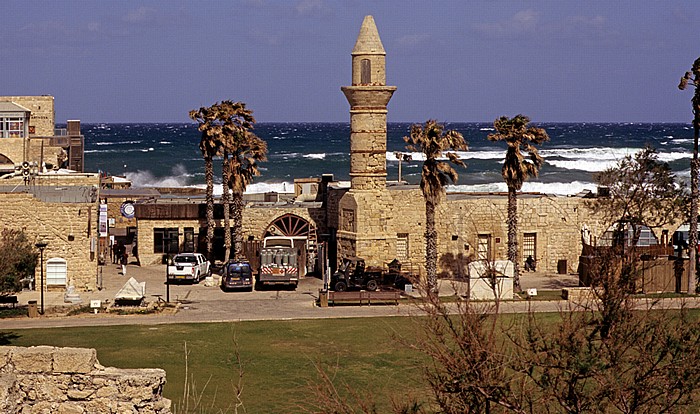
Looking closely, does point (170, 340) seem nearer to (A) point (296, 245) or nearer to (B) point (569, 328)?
(A) point (296, 245)

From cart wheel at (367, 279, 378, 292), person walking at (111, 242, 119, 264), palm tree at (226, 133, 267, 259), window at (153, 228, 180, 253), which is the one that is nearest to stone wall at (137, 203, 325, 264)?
window at (153, 228, 180, 253)

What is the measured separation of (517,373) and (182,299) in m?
26.8

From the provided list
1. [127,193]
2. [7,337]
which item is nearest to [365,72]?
[7,337]

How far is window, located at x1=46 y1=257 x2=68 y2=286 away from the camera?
42594mm

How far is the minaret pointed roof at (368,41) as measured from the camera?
44.2 meters

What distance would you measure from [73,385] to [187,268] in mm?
29945

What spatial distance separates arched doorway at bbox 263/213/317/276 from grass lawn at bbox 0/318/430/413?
38.7ft

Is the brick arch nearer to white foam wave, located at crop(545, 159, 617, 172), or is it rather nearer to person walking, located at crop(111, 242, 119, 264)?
person walking, located at crop(111, 242, 119, 264)

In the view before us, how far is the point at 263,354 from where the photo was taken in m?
30.6

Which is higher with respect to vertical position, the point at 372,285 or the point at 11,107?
the point at 11,107

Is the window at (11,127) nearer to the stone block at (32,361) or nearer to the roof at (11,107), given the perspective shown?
the roof at (11,107)

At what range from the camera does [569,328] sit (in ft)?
52.5

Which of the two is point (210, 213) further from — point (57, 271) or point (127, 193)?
point (127, 193)

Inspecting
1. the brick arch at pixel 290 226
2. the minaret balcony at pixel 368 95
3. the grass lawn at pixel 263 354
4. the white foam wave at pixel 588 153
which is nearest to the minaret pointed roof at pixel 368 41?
the minaret balcony at pixel 368 95
